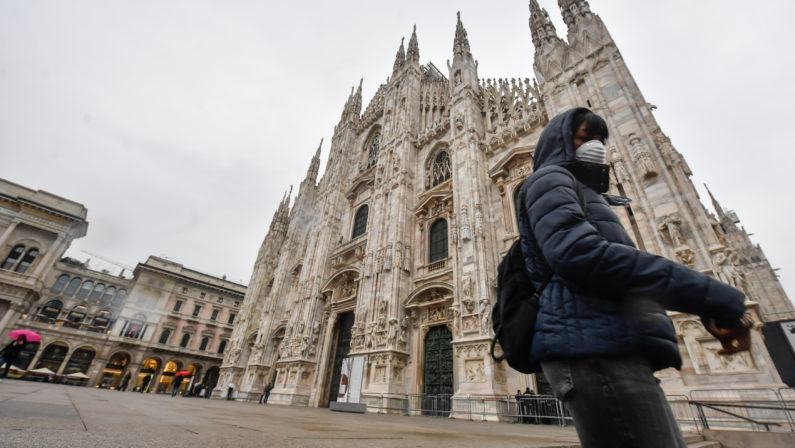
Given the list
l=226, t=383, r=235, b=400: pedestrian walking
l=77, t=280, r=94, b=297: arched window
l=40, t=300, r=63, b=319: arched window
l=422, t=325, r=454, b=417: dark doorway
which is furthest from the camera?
l=77, t=280, r=94, b=297: arched window

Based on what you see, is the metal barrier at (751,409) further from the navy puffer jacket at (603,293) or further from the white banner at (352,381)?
the white banner at (352,381)

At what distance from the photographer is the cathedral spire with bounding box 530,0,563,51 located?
1453 cm

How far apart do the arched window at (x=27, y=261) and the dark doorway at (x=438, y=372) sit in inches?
1455

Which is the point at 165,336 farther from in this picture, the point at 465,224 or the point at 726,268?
the point at 726,268

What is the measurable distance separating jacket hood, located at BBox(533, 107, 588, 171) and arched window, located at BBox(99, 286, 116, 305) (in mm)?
50357

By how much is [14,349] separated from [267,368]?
11.1m

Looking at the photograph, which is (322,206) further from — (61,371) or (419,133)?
(61,371)

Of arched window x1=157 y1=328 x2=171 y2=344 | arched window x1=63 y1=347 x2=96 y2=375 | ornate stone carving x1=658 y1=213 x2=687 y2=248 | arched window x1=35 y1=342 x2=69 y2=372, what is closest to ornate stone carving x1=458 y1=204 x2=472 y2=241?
ornate stone carving x1=658 y1=213 x2=687 y2=248

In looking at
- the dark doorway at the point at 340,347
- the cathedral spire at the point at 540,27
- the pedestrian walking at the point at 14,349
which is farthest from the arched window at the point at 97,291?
the cathedral spire at the point at 540,27

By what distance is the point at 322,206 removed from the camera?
23078mm

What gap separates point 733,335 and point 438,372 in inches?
461

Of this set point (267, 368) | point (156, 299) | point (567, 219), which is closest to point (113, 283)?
point (156, 299)

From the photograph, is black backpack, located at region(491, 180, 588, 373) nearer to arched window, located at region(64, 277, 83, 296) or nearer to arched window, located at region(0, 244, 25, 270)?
arched window, located at region(0, 244, 25, 270)

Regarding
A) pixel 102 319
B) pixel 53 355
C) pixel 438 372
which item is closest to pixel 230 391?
pixel 438 372
